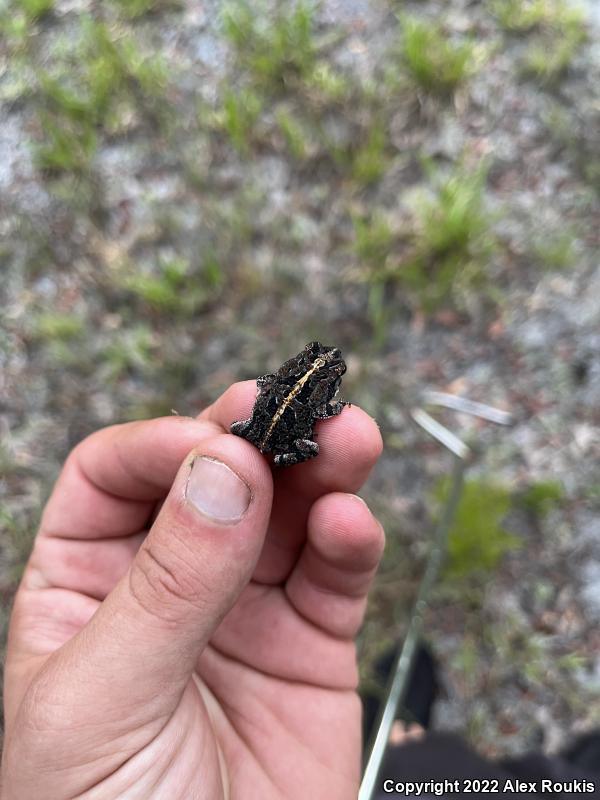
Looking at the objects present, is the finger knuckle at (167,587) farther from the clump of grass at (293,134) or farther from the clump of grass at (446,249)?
the clump of grass at (293,134)

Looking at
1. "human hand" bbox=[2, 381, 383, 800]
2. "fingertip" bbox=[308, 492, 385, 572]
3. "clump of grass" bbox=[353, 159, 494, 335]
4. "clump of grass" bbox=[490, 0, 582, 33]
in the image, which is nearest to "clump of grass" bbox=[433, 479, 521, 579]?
"human hand" bbox=[2, 381, 383, 800]

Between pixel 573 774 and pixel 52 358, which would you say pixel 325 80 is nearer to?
pixel 52 358

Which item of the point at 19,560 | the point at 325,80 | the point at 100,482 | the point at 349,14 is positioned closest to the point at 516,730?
the point at 100,482

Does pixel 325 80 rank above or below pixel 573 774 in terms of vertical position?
Answer: above

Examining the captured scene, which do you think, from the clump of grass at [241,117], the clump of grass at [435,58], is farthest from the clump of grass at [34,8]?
the clump of grass at [435,58]

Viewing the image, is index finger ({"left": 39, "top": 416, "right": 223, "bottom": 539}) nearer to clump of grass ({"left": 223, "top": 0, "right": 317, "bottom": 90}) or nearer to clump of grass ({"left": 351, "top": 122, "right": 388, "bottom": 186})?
clump of grass ({"left": 351, "top": 122, "right": 388, "bottom": 186})

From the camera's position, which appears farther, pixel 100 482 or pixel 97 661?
pixel 100 482
